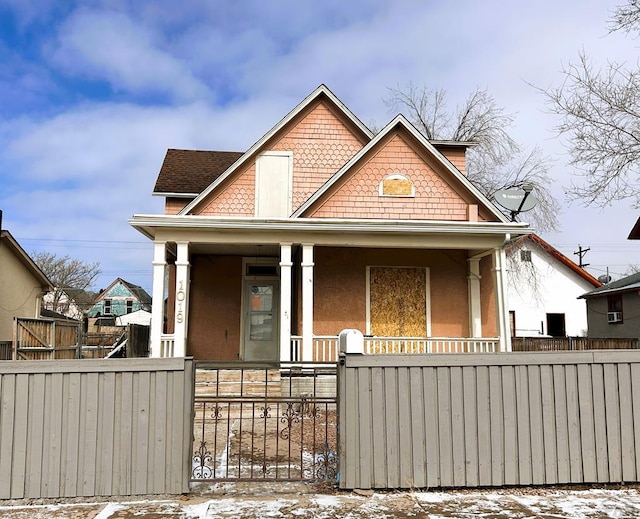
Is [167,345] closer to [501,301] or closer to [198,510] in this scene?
[198,510]

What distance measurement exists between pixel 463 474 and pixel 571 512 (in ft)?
3.15

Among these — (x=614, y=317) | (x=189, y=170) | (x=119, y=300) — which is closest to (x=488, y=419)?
(x=189, y=170)

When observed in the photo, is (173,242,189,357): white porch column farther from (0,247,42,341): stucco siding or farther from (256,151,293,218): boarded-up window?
(0,247,42,341): stucco siding

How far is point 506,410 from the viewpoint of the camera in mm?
5176

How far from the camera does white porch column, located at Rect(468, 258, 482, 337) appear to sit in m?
12.7

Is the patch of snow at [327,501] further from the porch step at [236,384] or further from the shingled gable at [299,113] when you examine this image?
the shingled gable at [299,113]

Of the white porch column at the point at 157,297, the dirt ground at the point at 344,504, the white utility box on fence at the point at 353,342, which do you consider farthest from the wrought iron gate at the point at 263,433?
the white porch column at the point at 157,297

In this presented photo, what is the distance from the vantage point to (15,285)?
62.2ft

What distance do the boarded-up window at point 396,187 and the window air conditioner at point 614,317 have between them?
55.6 ft

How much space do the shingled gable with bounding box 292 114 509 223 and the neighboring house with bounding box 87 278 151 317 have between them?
190ft

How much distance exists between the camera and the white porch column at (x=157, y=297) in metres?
10.6

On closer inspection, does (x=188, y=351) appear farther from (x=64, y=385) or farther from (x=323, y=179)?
(x=64, y=385)

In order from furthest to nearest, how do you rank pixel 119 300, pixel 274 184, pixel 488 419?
1. pixel 119 300
2. pixel 274 184
3. pixel 488 419

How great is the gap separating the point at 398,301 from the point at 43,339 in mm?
8283
